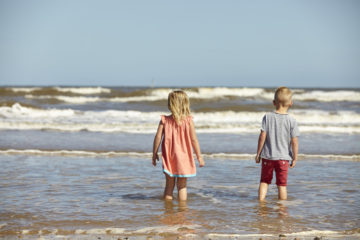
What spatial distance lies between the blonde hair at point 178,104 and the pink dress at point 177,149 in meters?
0.08

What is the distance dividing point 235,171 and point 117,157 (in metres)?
2.58

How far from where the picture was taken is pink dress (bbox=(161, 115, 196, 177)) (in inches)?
208

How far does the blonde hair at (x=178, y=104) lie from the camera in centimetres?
520

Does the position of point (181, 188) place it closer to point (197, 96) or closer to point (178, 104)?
point (178, 104)

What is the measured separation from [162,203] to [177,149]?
0.66 m

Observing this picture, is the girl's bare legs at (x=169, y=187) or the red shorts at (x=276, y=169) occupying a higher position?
the red shorts at (x=276, y=169)

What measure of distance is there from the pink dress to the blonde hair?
8 centimetres

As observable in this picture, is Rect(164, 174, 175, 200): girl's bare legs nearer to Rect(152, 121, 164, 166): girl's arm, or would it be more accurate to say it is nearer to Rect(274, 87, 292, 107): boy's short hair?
Rect(152, 121, 164, 166): girl's arm

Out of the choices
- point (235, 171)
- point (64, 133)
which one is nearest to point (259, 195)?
point (235, 171)

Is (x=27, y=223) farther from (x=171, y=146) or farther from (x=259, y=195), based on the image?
(x=259, y=195)

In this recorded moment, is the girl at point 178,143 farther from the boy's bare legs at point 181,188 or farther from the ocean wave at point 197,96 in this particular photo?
the ocean wave at point 197,96

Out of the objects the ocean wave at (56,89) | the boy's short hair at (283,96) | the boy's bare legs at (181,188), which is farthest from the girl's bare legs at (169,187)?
the ocean wave at (56,89)

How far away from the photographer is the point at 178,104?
17.1ft

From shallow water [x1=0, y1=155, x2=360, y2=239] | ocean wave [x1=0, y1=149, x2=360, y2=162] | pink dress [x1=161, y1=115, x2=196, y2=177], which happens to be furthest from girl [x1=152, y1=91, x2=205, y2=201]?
ocean wave [x1=0, y1=149, x2=360, y2=162]
